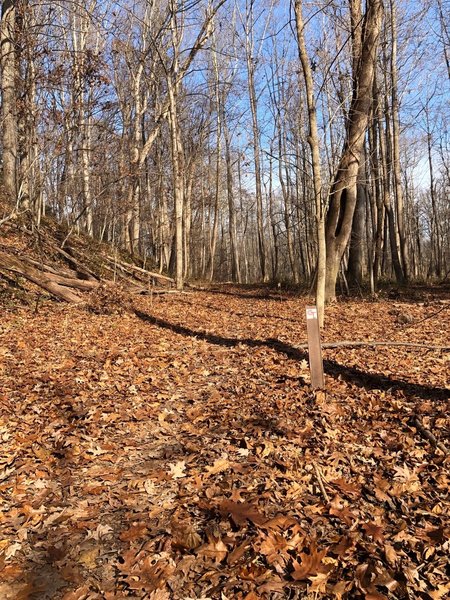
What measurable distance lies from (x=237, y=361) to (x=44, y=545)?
444 cm

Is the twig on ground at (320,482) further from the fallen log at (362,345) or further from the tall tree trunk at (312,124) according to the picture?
the tall tree trunk at (312,124)

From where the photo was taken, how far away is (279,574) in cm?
278

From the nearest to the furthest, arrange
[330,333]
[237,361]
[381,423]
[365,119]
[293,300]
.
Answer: [381,423] < [237,361] < [330,333] < [365,119] < [293,300]

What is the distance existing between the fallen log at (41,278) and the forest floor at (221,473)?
135 inches

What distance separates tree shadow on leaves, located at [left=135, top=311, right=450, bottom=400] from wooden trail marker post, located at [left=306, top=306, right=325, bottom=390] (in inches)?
25.5

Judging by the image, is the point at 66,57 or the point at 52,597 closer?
the point at 52,597

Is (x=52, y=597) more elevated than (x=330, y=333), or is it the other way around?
(x=330, y=333)

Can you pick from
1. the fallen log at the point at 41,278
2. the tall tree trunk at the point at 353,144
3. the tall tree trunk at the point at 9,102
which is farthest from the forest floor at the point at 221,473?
the tall tree trunk at the point at 9,102

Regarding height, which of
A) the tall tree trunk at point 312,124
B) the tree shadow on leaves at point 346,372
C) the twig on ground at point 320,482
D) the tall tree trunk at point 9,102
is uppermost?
the tall tree trunk at point 9,102

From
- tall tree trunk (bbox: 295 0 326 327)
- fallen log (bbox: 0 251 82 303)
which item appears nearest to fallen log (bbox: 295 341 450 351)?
tall tree trunk (bbox: 295 0 326 327)

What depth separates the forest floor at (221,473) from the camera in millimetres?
2816

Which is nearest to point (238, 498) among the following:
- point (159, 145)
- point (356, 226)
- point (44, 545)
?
point (44, 545)

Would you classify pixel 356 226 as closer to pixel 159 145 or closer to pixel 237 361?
pixel 237 361

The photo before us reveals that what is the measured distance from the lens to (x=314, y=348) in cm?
555
